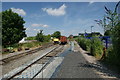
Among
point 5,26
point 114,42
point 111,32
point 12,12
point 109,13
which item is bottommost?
point 114,42

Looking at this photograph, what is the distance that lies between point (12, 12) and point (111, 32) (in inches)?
1087

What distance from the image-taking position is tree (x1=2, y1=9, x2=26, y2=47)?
92.4ft

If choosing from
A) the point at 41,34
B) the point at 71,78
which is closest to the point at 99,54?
the point at 71,78

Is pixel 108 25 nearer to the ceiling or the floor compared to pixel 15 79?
nearer to the ceiling

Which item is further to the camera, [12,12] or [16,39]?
[12,12]

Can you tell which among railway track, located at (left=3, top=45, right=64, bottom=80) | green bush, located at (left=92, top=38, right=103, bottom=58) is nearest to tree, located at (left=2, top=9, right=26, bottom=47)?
railway track, located at (left=3, top=45, right=64, bottom=80)

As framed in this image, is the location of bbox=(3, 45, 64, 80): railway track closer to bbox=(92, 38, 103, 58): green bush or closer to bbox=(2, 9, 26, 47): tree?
bbox=(92, 38, 103, 58): green bush

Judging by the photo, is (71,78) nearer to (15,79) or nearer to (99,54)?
(15,79)

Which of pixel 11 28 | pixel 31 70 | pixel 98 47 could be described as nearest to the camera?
pixel 31 70

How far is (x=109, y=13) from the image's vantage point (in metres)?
8.90

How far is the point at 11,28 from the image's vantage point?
28.6m

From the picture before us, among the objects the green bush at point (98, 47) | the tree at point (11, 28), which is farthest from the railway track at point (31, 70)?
the tree at point (11, 28)

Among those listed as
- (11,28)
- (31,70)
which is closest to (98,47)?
(31,70)

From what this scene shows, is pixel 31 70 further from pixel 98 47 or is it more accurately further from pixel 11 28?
pixel 11 28
